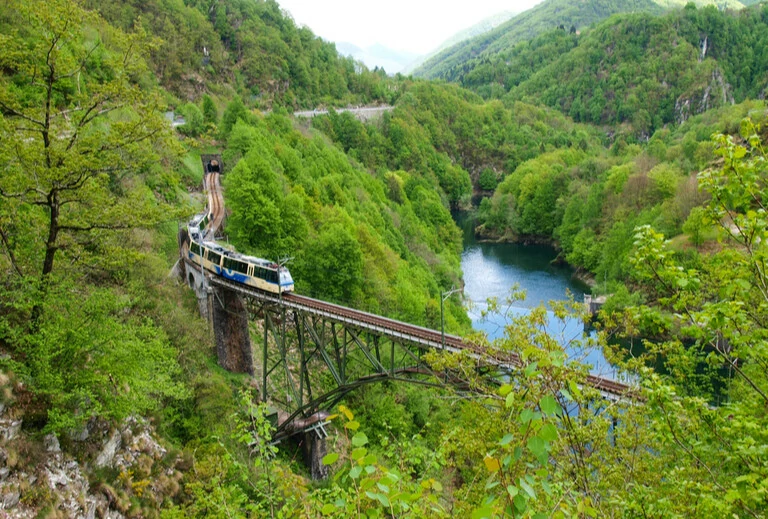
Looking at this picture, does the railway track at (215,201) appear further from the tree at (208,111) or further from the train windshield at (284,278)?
the tree at (208,111)

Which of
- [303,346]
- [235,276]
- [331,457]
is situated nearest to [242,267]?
[235,276]

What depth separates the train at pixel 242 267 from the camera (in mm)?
24016

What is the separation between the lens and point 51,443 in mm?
11719

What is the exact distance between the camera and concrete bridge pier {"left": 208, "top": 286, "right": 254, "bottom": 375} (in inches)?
1045

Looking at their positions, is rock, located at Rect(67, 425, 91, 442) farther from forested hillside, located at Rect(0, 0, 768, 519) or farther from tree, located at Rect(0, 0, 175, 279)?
tree, located at Rect(0, 0, 175, 279)

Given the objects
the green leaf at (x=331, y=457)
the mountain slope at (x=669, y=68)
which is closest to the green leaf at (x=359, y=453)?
the green leaf at (x=331, y=457)

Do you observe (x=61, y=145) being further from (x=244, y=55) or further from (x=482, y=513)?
(x=244, y=55)

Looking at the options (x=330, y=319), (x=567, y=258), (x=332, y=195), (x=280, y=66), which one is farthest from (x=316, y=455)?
(x=280, y=66)

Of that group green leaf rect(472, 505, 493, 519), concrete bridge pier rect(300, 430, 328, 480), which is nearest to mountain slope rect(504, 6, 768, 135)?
concrete bridge pier rect(300, 430, 328, 480)

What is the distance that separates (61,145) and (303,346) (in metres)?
13.2

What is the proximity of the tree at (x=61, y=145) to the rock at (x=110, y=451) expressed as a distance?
4.61m

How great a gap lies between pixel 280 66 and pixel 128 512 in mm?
89912

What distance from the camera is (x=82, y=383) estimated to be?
12.4 m

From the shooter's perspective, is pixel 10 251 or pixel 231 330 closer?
pixel 10 251
